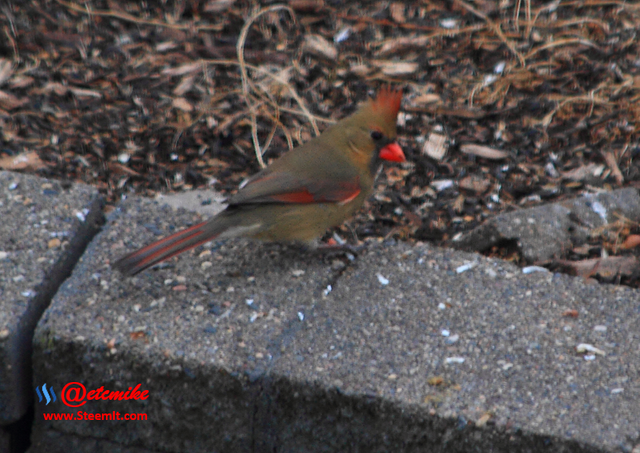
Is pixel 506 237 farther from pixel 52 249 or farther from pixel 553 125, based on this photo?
pixel 52 249

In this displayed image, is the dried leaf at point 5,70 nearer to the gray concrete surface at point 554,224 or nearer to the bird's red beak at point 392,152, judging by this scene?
the bird's red beak at point 392,152

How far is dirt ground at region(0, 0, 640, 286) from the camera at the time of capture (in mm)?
3322

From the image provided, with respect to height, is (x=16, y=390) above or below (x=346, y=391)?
below

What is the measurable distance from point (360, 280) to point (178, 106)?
63.2 inches

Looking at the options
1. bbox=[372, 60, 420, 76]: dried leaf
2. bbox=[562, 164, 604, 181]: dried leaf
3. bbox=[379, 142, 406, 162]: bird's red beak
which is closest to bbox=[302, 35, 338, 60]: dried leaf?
bbox=[372, 60, 420, 76]: dried leaf

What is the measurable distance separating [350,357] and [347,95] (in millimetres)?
1915

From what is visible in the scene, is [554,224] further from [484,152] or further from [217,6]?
[217,6]

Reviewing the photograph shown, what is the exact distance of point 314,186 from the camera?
109 inches

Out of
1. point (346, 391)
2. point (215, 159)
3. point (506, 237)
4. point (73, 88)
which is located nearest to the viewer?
point (346, 391)

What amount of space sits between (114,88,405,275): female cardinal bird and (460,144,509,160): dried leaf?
0.67 metres

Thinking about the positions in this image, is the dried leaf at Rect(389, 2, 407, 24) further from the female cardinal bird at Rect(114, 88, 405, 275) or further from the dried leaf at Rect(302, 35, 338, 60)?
the female cardinal bird at Rect(114, 88, 405, 275)

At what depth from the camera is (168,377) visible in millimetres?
2162

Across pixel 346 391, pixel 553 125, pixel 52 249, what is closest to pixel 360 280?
pixel 346 391

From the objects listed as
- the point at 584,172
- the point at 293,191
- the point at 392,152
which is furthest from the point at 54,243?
the point at 584,172
